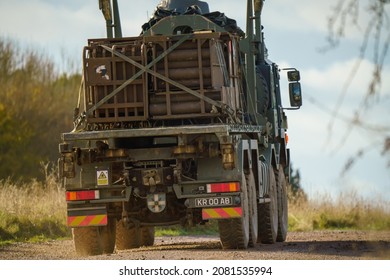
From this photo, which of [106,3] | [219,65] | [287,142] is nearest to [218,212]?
[219,65]

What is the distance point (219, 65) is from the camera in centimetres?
1634

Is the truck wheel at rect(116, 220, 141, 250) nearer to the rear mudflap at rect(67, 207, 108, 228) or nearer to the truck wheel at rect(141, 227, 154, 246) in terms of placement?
the truck wheel at rect(141, 227, 154, 246)

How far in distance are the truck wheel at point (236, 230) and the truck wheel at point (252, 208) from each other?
23.0 inches

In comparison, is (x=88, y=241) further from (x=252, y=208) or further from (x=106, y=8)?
(x=106, y=8)

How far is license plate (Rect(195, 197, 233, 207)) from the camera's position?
15883mm

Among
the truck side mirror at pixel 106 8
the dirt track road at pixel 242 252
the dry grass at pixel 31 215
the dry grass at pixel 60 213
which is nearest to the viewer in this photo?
the dirt track road at pixel 242 252

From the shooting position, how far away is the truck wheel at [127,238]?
18.7 m

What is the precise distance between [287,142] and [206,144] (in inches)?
231

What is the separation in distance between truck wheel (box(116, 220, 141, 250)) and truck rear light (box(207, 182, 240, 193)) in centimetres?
302

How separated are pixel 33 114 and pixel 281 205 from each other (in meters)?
18.1

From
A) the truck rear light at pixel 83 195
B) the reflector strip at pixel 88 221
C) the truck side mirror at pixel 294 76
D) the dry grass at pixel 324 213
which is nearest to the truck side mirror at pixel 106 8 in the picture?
the truck side mirror at pixel 294 76

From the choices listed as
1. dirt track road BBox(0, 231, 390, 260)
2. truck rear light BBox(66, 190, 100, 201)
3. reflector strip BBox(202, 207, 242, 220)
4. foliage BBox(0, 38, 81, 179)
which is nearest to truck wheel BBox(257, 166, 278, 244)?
dirt track road BBox(0, 231, 390, 260)

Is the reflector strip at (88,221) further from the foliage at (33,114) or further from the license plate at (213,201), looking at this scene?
the foliage at (33,114)
